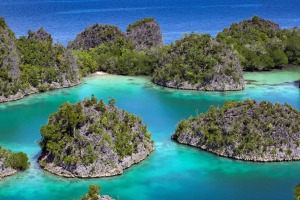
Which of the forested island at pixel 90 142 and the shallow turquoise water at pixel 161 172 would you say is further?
the forested island at pixel 90 142

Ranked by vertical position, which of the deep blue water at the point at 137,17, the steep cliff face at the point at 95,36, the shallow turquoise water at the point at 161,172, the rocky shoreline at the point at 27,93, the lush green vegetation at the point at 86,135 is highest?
the deep blue water at the point at 137,17

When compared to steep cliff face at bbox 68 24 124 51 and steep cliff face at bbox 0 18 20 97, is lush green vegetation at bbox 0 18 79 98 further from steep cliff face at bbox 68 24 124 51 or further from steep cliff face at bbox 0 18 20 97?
steep cliff face at bbox 68 24 124 51

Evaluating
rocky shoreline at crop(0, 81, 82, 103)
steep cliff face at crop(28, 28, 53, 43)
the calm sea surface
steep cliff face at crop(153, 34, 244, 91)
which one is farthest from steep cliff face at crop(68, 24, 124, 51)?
rocky shoreline at crop(0, 81, 82, 103)

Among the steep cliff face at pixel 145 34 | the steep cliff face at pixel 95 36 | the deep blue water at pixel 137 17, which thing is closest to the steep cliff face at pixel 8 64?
the steep cliff face at pixel 95 36

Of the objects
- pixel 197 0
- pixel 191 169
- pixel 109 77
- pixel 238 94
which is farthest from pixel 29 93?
pixel 197 0

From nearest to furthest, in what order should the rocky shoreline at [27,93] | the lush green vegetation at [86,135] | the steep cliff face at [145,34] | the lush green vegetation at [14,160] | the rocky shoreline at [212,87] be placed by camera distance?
the lush green vegetation at [14,160] → the lush green vegetation at [86,135] → the rocky shoreline at [27,93] → the rocky shoreline at [212,87] → the steep cliff face at [145,34]

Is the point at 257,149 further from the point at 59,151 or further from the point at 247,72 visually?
the point at 247,72

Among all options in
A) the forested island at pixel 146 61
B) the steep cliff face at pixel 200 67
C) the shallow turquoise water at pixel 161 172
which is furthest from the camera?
the steep cliff face at pixel 200 67

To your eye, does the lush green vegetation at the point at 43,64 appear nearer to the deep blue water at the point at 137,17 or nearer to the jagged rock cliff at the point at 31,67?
the jagged rock cliff at the point at 31,67

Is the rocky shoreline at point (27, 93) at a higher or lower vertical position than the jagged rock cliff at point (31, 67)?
lower
